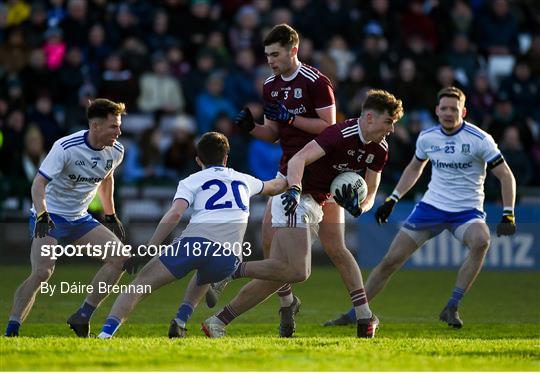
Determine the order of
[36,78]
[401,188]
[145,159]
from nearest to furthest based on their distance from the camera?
[401,188] < [145,159] < [36,78]

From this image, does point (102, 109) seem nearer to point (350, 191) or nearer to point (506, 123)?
point (350, 191)

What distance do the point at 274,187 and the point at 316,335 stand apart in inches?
58.4

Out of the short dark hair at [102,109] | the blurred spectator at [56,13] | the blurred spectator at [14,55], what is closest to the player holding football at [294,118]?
the short dark hair at [102,109]

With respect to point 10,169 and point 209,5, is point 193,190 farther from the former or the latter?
point 209,5

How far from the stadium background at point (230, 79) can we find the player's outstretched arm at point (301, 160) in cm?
774

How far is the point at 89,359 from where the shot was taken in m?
8.35

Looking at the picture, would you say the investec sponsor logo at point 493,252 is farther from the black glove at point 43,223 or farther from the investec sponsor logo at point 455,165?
the black glove at point 43,223

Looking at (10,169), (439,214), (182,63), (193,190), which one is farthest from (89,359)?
(182,63)

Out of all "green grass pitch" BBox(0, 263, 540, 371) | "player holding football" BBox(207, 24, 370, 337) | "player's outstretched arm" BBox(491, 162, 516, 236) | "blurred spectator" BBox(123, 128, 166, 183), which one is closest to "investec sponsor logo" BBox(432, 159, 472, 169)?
"player's outstretched arm" BBox(491, 162, 516, 236)

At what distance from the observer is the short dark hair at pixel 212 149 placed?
1022 cm

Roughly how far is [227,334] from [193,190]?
1914 millimetres

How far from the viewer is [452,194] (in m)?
12.6

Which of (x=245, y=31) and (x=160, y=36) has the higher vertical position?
(x=245, y=31)

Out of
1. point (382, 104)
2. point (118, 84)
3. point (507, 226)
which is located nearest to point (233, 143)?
point (118, 84)
